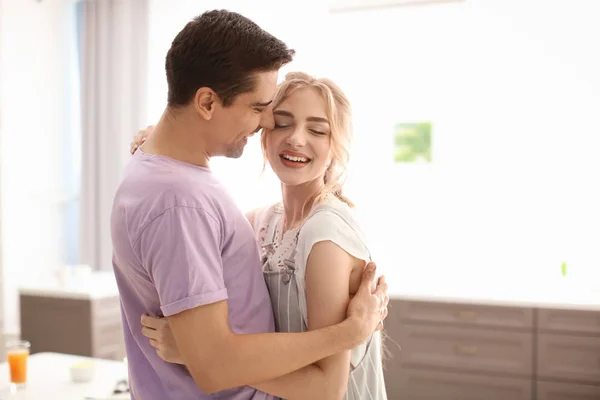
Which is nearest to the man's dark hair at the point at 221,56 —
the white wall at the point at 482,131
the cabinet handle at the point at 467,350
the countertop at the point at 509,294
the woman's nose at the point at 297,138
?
A: the woman's nose at the point at 297,138

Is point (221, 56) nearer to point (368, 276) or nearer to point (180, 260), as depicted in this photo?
point (180, 260)

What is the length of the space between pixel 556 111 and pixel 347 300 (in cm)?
325

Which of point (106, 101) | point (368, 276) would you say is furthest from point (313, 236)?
point (106, 101)

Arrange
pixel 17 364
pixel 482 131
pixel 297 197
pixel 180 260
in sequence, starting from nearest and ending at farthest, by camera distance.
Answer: pixel 180 260, pixel 297 197, pixel 17 364, pixel 482 131

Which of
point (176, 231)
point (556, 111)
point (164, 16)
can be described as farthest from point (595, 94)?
point (176, 231)

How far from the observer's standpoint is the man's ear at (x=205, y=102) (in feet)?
4.13

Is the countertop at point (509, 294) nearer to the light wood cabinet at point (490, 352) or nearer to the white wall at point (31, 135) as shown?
the light wood cabinet at point (490, 352)

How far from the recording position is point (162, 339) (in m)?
1.28

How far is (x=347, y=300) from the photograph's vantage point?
140 cm

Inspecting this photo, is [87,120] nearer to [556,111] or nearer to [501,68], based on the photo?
[501,68]

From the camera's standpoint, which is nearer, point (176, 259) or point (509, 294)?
point (176, 259)

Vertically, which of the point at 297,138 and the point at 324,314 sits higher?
the point at 297,138

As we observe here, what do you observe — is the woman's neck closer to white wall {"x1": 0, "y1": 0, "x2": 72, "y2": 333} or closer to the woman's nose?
the woman's nose

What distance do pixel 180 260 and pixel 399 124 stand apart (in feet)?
11.6
